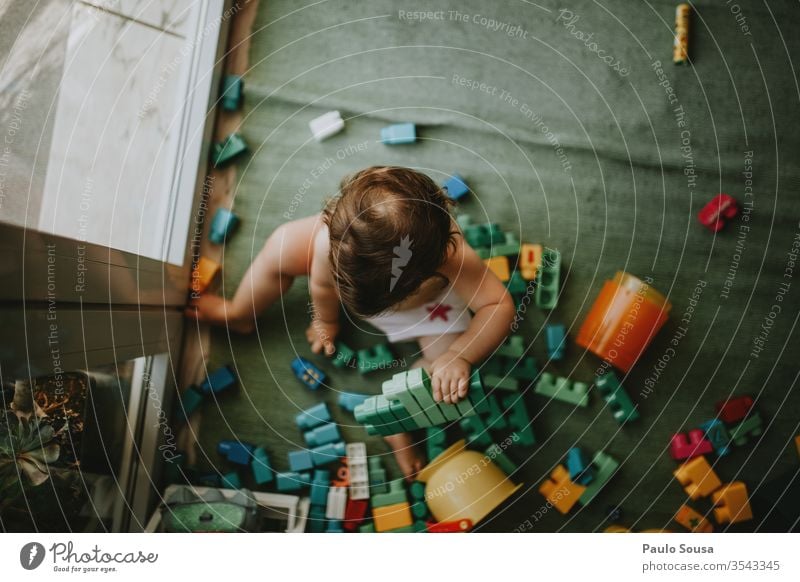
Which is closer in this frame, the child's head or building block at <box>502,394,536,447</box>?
the child's head

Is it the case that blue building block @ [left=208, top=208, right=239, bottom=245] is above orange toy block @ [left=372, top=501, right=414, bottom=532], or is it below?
above

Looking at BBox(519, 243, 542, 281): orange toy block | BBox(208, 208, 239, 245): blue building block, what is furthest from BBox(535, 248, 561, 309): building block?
BBox(208, 208, 239, 245): blue building block

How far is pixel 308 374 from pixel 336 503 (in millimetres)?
127

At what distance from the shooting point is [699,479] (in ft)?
1.91

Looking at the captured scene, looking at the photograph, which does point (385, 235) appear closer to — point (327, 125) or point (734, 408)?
point (327, 125)

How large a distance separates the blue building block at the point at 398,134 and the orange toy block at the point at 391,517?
1.20 feet

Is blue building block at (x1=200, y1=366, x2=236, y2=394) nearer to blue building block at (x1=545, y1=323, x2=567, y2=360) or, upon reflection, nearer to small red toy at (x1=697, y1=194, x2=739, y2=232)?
blue building block at (x1=545, y1=323, x2=567, y2=360)

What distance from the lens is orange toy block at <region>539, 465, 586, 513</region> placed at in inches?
22.9

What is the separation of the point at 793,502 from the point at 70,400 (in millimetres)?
643

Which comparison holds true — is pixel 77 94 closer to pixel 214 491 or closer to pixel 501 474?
pixel 214 491

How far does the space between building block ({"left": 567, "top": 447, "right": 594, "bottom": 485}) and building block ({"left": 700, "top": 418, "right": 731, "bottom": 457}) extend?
128 millimetres

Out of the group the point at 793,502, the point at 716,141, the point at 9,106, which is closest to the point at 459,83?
the point at 716,141

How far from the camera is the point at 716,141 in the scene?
0.61 metres

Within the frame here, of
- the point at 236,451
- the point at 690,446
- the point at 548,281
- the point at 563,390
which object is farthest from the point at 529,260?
the point at 236,451
